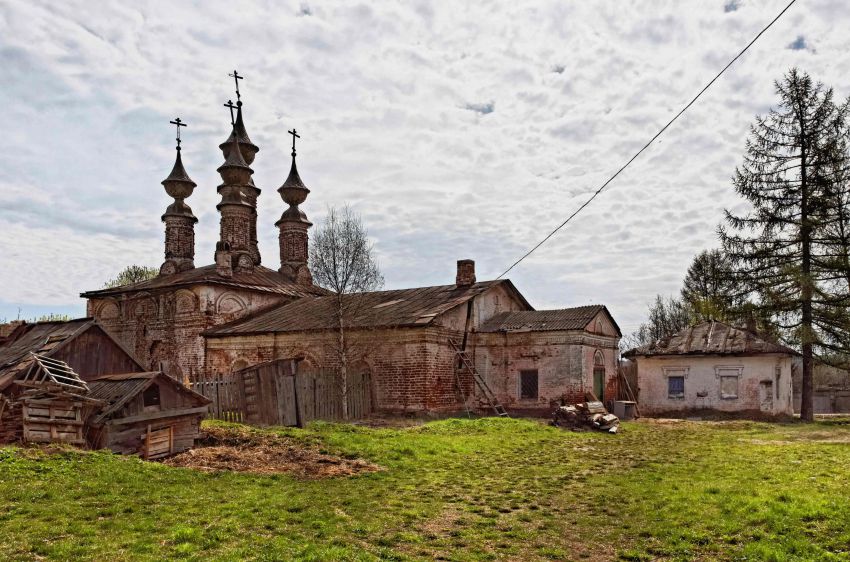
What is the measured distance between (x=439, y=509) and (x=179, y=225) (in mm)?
28203

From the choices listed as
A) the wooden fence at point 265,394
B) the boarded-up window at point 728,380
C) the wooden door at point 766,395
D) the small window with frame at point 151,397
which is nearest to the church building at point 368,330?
the wooden fence at point 265,394

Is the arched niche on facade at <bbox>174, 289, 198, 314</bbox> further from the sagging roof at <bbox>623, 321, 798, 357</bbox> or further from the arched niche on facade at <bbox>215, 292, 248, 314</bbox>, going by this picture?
the sagging roof at <bbox>623, 321, 798, 357</bbox>

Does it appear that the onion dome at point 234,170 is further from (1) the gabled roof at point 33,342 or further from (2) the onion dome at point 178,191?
(1) the gabled roof at point 33,342

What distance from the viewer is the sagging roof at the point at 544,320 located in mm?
22266

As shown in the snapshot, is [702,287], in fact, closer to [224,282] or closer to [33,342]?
[224,282]

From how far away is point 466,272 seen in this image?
24875 mm

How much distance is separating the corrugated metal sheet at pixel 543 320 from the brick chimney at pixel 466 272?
1.67 metres

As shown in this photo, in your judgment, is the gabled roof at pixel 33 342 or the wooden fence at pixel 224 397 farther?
the wooden fence at pixel 224 397

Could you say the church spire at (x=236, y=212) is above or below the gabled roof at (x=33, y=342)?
above

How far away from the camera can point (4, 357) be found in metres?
12.7

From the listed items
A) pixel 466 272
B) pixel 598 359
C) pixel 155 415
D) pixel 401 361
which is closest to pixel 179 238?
pixel 466 272

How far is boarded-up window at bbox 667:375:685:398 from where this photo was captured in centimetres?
2466

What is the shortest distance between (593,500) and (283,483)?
4.42 m

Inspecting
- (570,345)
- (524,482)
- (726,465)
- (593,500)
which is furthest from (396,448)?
(570,345)
